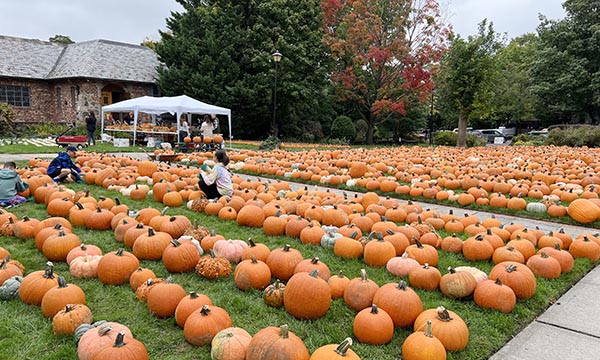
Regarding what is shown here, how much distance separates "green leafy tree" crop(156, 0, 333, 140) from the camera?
26750 millimetres

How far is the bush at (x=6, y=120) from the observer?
23.9 meters

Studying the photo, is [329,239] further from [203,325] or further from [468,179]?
[468,179]

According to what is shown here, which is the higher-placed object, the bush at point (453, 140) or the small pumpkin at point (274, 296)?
the bush at point (453, 140)

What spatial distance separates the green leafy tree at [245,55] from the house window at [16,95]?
9.97 m

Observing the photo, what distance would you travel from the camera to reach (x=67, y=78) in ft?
92.2

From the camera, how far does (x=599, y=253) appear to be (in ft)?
15.2

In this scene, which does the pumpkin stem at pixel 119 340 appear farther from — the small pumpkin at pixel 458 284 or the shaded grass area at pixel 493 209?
the shaded grass area at pixel 493 209

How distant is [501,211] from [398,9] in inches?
945

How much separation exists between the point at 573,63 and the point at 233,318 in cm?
4118

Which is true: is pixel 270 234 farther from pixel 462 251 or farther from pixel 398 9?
pixel 398 9

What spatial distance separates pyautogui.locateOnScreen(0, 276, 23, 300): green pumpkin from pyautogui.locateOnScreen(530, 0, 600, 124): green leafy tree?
4055 cm

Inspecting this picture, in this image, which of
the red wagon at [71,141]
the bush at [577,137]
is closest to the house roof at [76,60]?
the red wagon at [71,141]

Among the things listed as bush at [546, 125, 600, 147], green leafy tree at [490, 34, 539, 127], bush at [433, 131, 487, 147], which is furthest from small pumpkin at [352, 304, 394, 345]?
green leafy tree at [490, 34, 539, 127]

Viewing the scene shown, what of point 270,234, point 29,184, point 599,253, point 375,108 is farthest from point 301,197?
point 375,108
